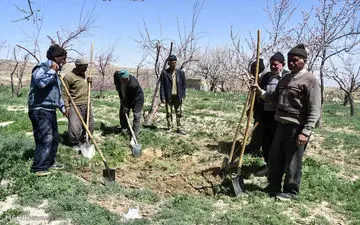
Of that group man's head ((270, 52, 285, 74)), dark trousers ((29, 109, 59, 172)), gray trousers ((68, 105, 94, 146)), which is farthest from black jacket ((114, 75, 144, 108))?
man's head ((270, 52, 285, 74))

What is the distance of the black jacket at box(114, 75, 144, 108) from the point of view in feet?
23.9

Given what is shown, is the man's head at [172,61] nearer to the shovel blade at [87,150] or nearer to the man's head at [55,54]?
the shovel blade at [87,150]

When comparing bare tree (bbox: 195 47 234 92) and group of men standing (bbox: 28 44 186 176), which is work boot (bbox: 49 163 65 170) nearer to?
group of men standing (bbox: 28 44 186 176)

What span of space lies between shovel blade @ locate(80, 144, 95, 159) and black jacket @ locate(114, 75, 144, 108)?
1.71 metres

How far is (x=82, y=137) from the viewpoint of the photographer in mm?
6789

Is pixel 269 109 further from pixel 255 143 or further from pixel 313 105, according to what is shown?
pixel 255 143

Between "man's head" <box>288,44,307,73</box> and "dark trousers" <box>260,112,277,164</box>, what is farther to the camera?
"dark trousers" <box>260,112,277,164</box>

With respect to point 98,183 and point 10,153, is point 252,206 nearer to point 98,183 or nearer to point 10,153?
point 98,183

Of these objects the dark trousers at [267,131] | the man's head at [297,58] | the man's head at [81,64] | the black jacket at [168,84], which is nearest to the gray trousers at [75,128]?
the man's head at [81,64]

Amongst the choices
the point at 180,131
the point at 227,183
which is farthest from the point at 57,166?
the point at 180,131

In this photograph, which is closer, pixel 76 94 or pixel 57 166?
pixel 57 166

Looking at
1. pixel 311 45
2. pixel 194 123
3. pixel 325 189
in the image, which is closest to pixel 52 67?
pixel 325 189

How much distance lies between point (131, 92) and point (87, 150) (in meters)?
1.88

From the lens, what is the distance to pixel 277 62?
16.5 feet
